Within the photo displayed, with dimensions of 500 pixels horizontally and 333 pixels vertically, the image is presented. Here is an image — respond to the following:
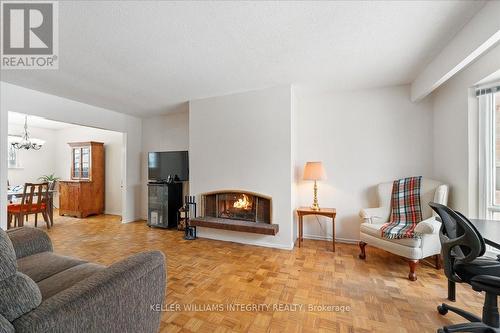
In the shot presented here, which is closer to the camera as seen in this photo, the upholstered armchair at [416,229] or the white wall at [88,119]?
the upholstered armchair at [416,229]

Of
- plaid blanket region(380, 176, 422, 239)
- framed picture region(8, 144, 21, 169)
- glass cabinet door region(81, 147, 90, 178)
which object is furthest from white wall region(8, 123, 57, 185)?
plaid blanket region(380, 176, 422, 239)

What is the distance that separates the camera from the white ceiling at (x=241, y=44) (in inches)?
62.8

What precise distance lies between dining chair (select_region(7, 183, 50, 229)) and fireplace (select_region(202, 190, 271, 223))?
334cm

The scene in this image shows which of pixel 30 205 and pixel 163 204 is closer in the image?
pixel 30 205

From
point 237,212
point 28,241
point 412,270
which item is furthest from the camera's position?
point 237,212

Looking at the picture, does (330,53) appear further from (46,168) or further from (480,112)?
(46,168)

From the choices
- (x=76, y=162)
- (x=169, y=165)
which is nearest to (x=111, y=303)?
(x=169, y=165)

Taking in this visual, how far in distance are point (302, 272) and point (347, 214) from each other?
1.44 metres

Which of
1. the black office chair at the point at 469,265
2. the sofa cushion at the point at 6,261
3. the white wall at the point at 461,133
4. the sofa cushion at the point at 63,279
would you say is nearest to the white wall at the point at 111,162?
the sofa cushion at the point at 63,279

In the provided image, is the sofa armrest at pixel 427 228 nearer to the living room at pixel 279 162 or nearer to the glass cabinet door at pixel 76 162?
the living room at pixel 279 162

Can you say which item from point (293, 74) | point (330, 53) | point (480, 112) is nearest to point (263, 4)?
point (330, 53)

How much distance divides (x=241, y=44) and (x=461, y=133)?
268 cm

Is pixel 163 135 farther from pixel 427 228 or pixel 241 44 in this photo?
pixel 427 228

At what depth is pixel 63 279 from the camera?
1288 mm
